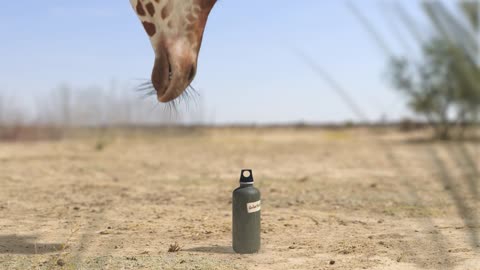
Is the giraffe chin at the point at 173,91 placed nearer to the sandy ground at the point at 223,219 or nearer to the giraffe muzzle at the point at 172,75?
the giraffe muzzle at the point at 172,75

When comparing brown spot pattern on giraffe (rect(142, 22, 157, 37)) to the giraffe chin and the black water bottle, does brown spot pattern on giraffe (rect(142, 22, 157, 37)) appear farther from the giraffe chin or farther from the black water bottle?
the black water bottle

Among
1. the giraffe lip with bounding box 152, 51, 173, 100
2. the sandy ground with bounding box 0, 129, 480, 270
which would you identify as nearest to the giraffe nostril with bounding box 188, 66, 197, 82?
the giraffe lip with bounding box 152, 51, 173, 100

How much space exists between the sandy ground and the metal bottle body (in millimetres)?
86

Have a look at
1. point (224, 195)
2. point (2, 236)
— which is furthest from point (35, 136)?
point (2, 236)

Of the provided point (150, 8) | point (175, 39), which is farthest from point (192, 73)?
point (150, 8)

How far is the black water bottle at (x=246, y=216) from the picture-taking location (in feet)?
12.6

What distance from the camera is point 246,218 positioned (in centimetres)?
387

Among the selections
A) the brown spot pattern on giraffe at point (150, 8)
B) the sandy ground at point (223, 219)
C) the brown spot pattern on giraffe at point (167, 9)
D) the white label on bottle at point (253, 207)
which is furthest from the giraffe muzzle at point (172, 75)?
the sandy ground at point (223, 219)

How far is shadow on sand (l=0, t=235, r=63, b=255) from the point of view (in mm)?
4016

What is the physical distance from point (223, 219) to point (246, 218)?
61.2 inches

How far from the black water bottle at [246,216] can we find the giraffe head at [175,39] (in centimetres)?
88

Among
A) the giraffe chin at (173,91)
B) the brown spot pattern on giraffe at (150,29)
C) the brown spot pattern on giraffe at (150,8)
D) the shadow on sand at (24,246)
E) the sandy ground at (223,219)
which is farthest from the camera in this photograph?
the shadow on sand at (24,246)

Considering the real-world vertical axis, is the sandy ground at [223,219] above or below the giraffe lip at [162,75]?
below

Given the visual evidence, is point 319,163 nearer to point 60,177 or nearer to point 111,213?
point 60,177
